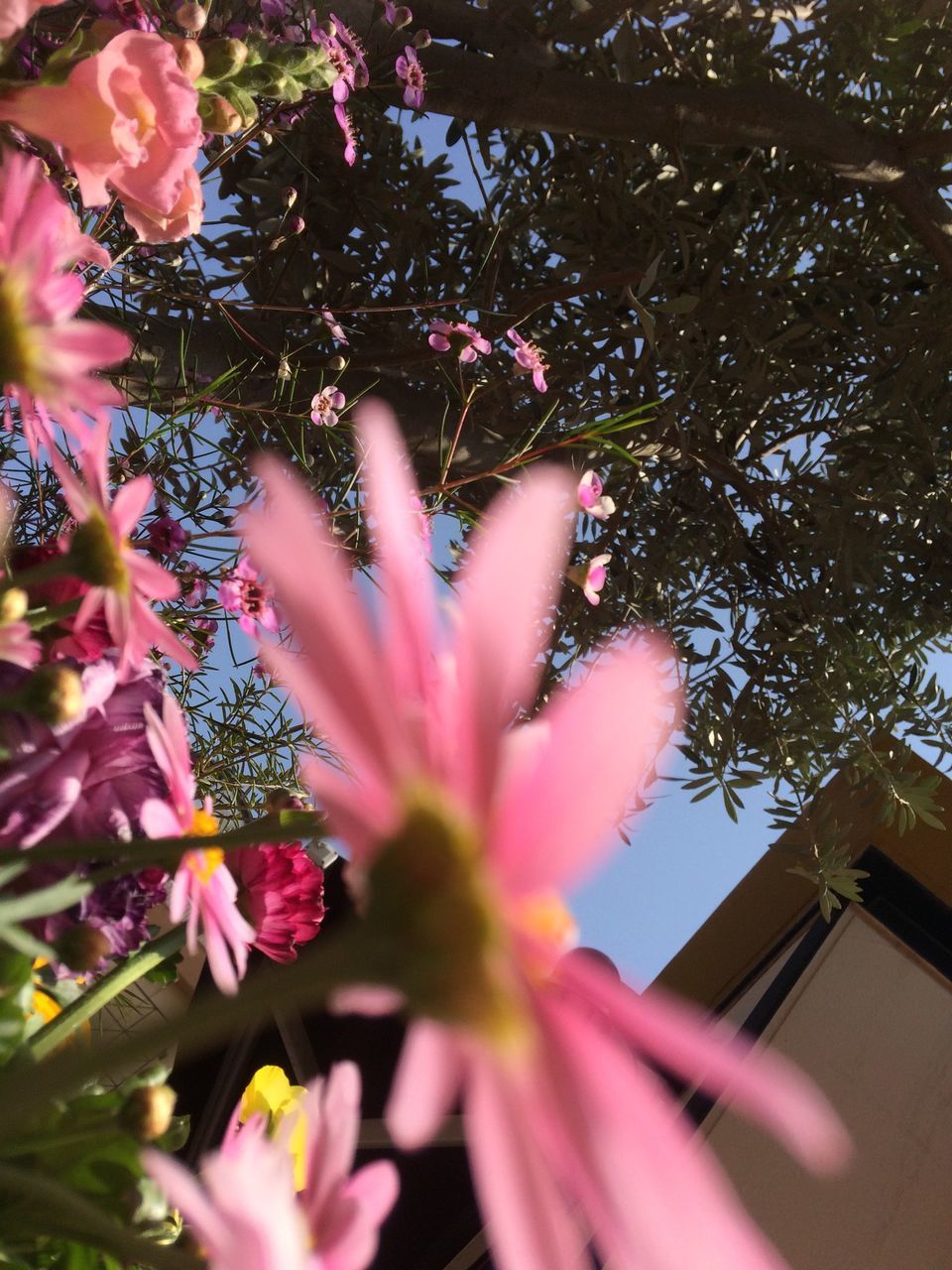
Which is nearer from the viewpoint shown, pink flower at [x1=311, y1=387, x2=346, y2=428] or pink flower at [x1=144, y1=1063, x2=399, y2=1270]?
pink flower at [x1=144, y1=1063, x2=399, y2=1270]

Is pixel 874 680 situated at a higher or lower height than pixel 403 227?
lower

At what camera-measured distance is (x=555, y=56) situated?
101cm

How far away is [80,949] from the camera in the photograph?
0.66ft

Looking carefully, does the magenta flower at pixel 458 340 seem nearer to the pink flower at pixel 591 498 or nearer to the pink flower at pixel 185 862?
the pink flower at pixel 591 498

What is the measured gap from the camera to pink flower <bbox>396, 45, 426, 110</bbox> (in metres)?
0.83

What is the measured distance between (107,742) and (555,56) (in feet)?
3.36

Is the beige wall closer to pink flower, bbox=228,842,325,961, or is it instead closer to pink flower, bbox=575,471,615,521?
pink flower, bbox=575,471,615,521

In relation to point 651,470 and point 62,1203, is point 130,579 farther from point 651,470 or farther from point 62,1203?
point 651,470

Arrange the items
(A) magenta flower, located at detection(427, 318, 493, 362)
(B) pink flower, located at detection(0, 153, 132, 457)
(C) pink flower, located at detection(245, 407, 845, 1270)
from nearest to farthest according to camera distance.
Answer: (C) pink flower, located at detection(245, 407, 845, 1270) → (B) pink flower, located at detection(0, 153, 132, 457) → (A) magenta flower, located at detection(427, 318, 493, 362)

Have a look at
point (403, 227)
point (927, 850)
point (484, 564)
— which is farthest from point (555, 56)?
point (484, 564)

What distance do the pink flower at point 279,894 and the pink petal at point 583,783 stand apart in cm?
20

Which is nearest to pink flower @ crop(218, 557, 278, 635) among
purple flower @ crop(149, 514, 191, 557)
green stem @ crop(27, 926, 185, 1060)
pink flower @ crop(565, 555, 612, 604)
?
purple flower @ crop(149, 514, 191, 557)

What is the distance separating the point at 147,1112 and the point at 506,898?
0.13 m

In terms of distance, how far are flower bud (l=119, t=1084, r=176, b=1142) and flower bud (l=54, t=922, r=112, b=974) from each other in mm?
30
